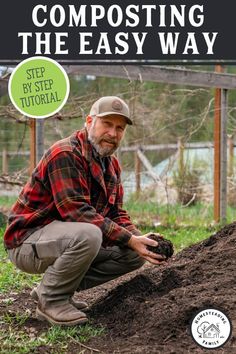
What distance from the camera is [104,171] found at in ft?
15.9

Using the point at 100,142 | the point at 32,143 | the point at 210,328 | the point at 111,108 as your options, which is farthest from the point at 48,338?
the point at 32,143

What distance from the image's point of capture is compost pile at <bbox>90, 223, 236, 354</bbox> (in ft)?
13.8

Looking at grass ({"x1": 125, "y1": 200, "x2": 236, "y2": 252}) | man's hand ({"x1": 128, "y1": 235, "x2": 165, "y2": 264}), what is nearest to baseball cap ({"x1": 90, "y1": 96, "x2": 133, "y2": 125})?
man's hand ({"x1": 128, "y1": 235, "x2": 165, "y2": 264})

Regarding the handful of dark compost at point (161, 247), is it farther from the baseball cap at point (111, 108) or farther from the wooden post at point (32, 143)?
the wooden post at point (32, 143)

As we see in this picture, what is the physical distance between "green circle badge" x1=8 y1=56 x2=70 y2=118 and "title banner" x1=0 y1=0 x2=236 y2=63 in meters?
0.09

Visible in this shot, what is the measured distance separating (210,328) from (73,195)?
114 centimetres

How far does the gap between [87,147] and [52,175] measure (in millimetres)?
299

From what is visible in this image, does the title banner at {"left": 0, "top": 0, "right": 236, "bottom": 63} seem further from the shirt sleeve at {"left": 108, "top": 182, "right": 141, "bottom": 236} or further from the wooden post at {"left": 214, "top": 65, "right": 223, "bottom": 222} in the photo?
the wooden post at {"left": 214, "top": 65, "right": 223, "bottom": 222}

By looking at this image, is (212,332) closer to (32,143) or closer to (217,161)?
(32,143)

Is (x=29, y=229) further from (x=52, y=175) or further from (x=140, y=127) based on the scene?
(x=140, y=127)

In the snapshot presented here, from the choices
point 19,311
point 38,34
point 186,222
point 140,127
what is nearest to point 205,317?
point 19,311

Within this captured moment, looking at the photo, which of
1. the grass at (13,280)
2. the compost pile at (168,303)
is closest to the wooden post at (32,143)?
the grass at (13,280)

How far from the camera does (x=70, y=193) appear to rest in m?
4.48

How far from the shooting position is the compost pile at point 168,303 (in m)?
4.20
